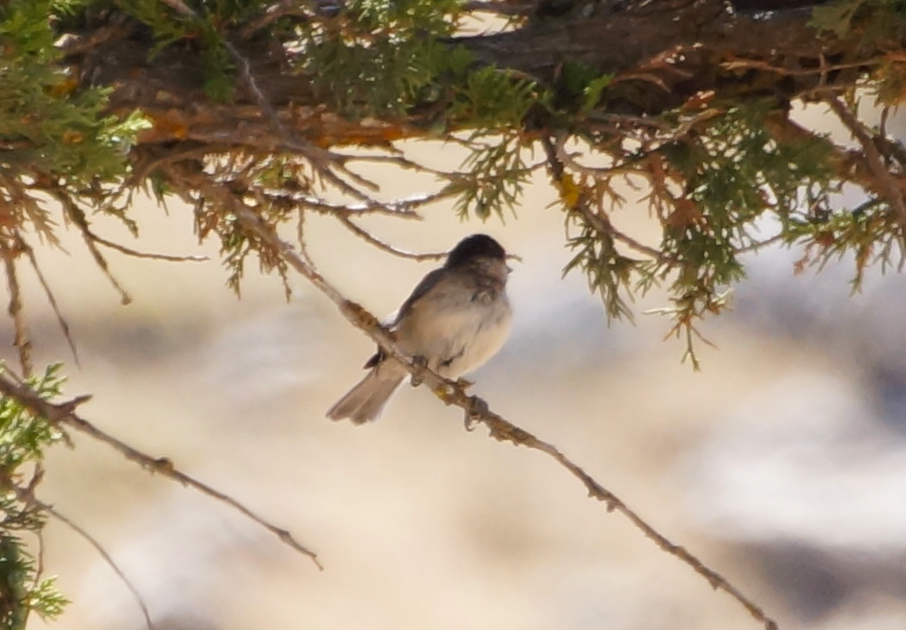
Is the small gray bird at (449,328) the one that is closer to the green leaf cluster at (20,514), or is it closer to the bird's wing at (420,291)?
the bird's wing at (420,291)

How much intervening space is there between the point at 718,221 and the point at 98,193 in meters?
1.01

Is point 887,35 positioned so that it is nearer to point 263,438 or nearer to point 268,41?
point 268,41

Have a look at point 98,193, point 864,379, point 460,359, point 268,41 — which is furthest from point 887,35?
point 864,379

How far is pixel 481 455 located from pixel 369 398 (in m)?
5.50

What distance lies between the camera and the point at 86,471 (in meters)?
9.66

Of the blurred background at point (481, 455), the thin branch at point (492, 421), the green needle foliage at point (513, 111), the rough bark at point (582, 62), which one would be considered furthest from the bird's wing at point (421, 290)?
the blurred background at point (481, 455)

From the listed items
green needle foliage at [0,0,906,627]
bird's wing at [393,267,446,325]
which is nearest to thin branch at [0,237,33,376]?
green needle foliage at [0,0,906,627]

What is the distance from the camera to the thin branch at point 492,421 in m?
2.20

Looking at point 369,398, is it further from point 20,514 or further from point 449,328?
point 20,514

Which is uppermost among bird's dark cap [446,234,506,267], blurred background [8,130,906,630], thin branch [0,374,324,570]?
blurred background [8,130,906,630]

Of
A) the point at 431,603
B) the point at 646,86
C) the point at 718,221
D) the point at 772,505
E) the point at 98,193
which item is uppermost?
the point at 772,505

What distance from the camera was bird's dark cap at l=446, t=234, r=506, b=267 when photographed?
186 inches

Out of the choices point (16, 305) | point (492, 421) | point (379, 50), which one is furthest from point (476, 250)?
point (379, 50)

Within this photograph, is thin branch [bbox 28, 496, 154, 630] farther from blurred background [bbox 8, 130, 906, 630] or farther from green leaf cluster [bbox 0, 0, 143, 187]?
blurred background [bbox 8, 130, 906, 630]
